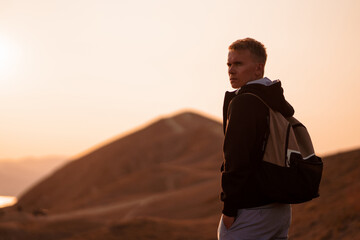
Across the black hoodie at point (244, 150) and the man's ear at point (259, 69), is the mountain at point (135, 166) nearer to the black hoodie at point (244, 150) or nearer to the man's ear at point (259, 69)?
the man's ear at point (259, 69)

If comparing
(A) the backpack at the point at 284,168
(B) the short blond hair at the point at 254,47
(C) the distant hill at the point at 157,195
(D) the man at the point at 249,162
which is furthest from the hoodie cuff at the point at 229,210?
(C) the distant hill at the point at 157,195

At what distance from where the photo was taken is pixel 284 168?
3047 mm

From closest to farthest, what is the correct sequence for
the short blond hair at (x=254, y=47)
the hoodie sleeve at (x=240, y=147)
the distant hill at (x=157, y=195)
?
the hoodie sleeve at (x=240, y=147), the short blond hair at (x=254, y=47), the distant hill at (x=157, y=195)

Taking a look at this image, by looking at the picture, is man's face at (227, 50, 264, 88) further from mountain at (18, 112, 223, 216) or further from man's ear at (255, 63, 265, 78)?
mountain at (18, 112, 223, 216)

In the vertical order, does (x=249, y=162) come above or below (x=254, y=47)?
below

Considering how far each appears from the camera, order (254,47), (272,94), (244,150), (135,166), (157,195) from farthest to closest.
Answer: (135,166), (157,195), (254,47), (272,94), (244,150)

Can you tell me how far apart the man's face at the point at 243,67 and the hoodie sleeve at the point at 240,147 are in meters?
0.30

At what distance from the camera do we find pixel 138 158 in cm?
6544

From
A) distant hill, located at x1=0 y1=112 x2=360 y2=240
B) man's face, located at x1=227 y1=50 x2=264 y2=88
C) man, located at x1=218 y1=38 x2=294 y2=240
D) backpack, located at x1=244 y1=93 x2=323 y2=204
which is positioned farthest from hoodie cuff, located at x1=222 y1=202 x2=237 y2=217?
distant hill, located at x1=0 y1=112 x2=360 y2=240

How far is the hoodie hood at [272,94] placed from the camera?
10.3 ft

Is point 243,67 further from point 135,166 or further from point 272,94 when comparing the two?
point 135,166

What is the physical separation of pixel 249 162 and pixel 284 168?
228 mm

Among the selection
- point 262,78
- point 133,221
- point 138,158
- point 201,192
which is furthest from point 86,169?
point 262,78

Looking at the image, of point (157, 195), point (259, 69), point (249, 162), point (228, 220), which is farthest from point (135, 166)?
point (249, 162)
